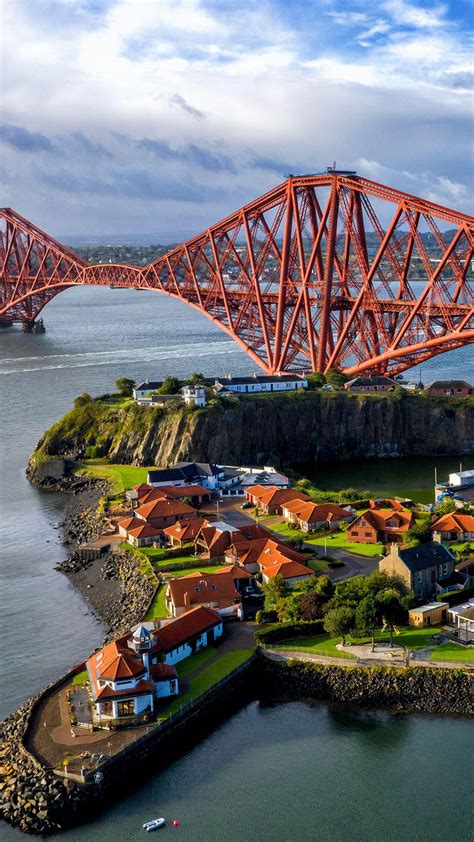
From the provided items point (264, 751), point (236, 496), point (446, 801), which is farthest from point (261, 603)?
point (236, 496)

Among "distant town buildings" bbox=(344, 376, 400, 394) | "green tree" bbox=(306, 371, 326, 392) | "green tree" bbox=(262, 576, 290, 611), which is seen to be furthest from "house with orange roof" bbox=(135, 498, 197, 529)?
"distant town buildings" bbox=(344, 376, 400, 394)

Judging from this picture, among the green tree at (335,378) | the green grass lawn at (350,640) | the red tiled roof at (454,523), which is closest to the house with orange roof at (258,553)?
the green grass lawn at (350,640)

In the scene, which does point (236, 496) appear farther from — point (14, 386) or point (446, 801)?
point (14, 386)

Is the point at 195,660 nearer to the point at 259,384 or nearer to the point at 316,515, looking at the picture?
the point at 316,515

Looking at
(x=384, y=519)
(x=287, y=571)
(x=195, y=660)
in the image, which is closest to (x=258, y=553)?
(x=287, y=571)

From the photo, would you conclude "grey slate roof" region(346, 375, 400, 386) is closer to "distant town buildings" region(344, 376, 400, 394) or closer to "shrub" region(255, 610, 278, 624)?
"distant town buildings" region(344, 376, 400, 394)
